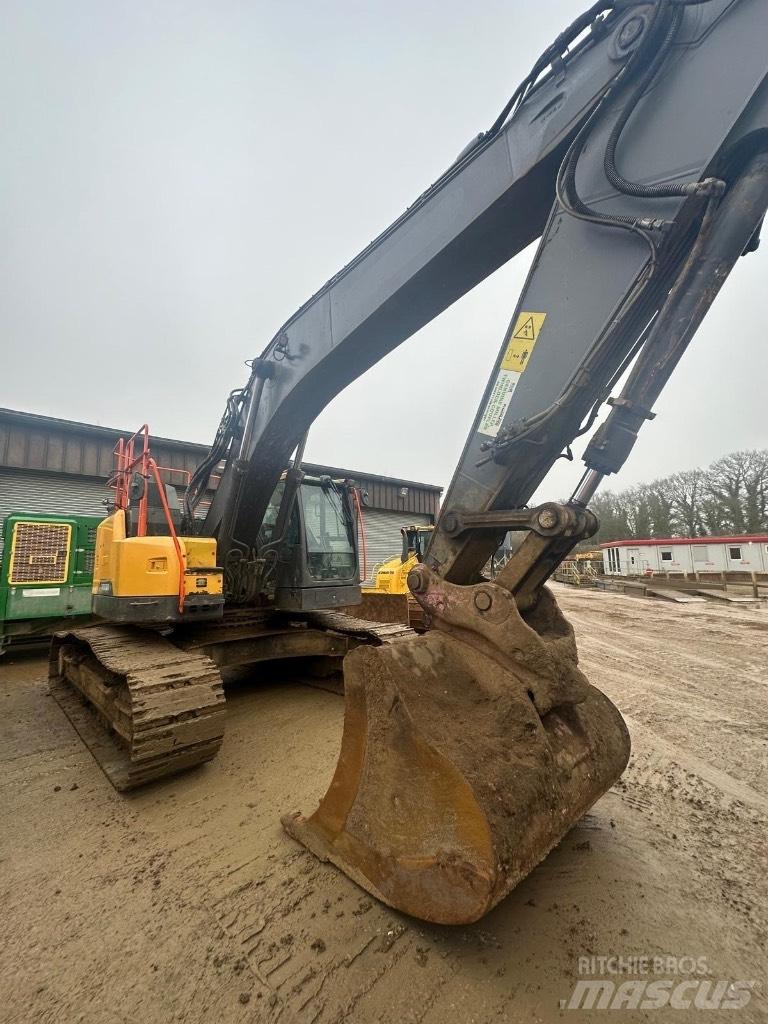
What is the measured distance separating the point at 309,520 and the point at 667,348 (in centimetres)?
374

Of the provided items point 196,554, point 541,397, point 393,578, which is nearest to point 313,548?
point 196,554

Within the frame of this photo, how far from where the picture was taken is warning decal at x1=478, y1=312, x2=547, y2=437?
2129 mm

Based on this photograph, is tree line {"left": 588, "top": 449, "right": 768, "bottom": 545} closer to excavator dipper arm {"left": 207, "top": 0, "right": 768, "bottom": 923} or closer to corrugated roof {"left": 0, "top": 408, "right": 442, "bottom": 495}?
corrugated roof {"left": 0, "top": 408, "right": 442, "bottom": 495}

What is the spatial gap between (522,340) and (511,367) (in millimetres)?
133

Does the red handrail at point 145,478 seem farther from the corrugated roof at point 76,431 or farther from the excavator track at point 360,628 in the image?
the corrugated roof at point 76,431

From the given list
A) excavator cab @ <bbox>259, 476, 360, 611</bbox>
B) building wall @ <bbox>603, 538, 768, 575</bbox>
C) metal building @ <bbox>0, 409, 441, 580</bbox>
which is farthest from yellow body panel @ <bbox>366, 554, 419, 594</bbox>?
building wall @ <bbox>603, 538, 768, 575</bbox>

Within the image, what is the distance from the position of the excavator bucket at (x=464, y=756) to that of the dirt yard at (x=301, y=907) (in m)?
0.22

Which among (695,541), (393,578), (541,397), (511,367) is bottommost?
(393,578)

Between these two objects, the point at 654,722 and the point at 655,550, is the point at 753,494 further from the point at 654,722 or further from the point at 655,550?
the point at 654,722

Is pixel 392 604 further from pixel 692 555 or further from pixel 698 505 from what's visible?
pixel 698 505

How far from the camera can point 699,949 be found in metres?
1.68

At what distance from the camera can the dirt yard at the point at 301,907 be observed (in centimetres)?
153

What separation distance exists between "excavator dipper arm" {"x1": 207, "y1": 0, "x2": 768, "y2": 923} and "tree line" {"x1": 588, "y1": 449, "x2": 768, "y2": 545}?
42096 millimetres

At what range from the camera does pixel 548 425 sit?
6.41 ft
